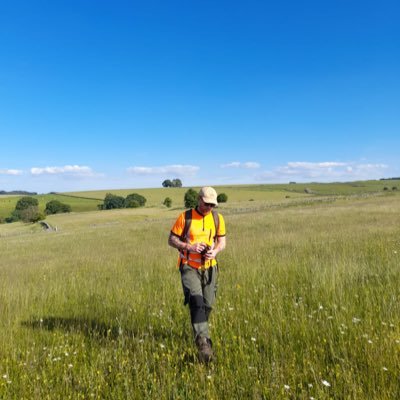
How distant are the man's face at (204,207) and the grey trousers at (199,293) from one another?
710 millimetres

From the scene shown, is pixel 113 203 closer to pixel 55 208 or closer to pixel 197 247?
pixel 55 208

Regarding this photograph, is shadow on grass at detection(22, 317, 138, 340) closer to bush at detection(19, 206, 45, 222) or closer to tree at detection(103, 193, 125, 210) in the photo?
bush at detection(19, 206, 45, 222)

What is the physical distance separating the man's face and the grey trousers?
0.71 metres

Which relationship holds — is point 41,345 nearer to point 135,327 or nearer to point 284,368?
point 135,327

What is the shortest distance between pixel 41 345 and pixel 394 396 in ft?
13.1

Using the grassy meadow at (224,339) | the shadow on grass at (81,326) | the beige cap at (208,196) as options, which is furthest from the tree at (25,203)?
the beige cap at (208,196)

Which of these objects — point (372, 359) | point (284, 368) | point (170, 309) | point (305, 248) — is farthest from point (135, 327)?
point (305, 248)

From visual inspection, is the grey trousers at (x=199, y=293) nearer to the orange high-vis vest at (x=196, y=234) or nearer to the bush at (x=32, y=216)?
the orange high-vis vest at (x=196, y=234)

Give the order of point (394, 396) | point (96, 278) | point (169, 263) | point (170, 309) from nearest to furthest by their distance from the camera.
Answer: point (394, 396), point (170, 309), point (96, 278), point (169, 263)

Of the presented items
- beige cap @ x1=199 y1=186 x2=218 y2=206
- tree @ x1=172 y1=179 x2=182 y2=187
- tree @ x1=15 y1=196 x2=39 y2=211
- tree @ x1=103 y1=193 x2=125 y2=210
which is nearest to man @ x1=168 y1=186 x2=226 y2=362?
beige cap @ x1=199 y1=186 x2=218 y2=206

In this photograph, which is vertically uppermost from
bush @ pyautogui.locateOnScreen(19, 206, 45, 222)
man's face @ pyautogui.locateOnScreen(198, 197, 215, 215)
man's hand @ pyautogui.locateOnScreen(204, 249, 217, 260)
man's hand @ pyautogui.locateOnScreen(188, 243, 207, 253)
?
man's face @ pyautogui.locateOnScreen(198, 197, 215, 215)

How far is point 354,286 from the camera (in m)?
5.38

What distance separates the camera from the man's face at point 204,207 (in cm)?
403

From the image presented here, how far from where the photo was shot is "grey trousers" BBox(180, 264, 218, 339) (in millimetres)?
3752
